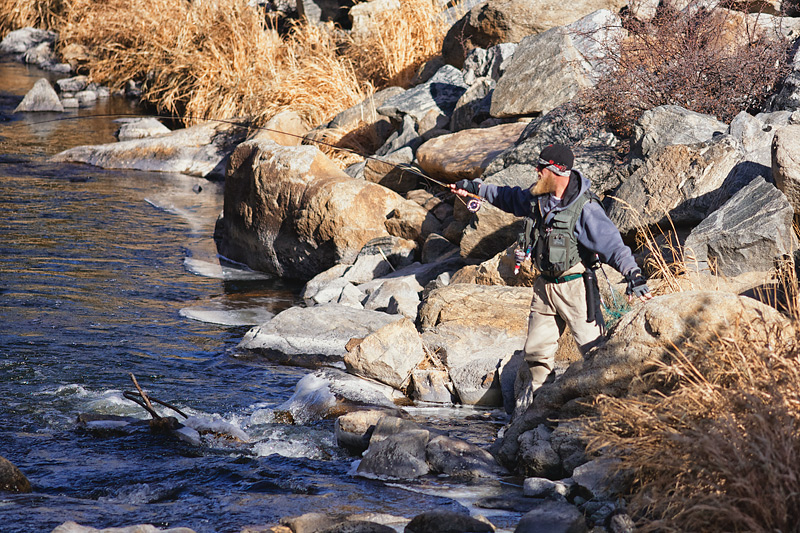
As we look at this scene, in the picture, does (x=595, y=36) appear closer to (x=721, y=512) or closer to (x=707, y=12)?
(x=707, y=12)

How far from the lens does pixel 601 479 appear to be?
4199 mm

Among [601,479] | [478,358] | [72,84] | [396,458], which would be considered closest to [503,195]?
[478,358]

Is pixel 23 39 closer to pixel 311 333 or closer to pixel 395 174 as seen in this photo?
pixel 395 174

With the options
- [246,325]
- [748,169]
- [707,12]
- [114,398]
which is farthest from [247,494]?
[707,12]

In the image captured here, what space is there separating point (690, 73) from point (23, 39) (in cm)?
2182

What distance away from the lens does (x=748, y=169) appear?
267 inches

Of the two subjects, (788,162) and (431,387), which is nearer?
(788,162)

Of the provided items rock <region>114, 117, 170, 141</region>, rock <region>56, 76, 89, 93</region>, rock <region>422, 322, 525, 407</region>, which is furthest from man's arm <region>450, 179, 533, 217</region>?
rock <region>56, 76, 89, 93</region>

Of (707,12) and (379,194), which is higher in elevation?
(707,12)

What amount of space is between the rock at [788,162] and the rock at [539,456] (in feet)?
8.72

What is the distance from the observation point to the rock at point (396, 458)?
496 cm

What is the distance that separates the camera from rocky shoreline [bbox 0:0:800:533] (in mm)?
4559

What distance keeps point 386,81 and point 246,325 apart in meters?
8.44

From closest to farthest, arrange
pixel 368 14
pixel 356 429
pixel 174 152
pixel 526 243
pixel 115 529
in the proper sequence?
pixel 115 529 < pixel 526 243 < pixel 356 429 < pixel 174 152 < pixel 368 14
